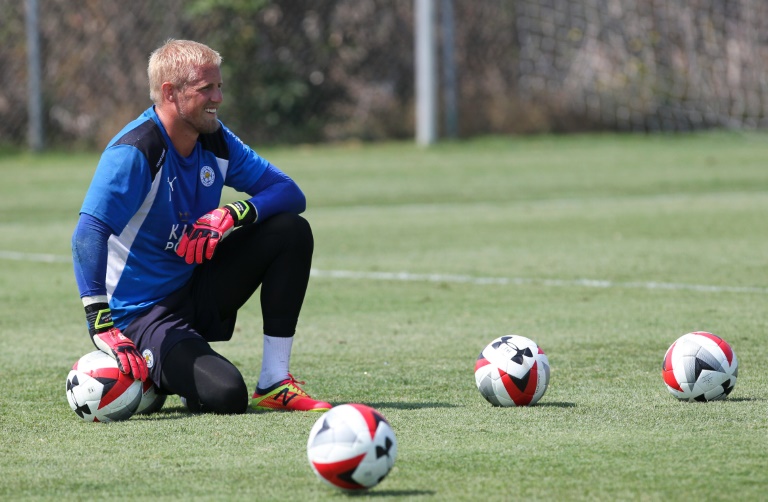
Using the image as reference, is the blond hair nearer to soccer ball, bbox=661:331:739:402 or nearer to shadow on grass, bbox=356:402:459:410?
shadow on grass, bbox=356:402:459:410

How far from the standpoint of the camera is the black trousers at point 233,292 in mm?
5988

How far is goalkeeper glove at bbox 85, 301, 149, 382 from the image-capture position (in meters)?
5.61

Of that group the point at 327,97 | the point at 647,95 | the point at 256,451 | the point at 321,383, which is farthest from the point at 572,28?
the point at 256,451

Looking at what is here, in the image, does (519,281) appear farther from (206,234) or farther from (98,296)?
(98,296)

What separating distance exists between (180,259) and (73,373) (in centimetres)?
75

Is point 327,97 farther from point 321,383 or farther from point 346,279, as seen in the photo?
point 321,383

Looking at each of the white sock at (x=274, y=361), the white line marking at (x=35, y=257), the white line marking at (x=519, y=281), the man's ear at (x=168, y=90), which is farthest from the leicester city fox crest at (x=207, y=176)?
the white line marking at (x=35, y=257)

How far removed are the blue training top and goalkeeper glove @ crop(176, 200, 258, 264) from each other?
125 millimetres

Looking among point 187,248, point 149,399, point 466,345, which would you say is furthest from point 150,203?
point 466,345

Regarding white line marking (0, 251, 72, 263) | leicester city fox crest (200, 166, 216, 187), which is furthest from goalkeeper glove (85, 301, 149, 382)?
white line marking (0, 251, 72, 263)

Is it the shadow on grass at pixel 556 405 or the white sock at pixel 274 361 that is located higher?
the white sock at pixel 274 361

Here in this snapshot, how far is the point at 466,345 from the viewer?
296 inches

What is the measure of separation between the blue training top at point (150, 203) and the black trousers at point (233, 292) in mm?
83

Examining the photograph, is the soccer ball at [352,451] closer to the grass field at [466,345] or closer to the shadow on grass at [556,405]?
the grass field at [466,345]
